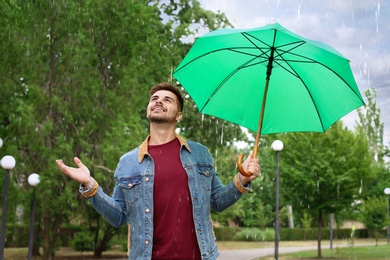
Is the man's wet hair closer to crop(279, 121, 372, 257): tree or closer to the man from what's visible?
the man

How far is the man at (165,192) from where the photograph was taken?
375cm

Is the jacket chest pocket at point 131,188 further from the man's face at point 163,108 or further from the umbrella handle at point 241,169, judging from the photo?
the umbrella handle at point 241,169

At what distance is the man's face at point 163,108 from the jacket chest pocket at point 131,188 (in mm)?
440

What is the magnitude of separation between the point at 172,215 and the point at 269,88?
4.76 feet

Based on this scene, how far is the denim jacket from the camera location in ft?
12.4

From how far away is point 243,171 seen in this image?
395cm

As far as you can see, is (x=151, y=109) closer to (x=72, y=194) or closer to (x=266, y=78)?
(x=266, y=78)

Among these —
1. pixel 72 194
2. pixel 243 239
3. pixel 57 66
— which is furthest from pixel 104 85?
pixel 243 239

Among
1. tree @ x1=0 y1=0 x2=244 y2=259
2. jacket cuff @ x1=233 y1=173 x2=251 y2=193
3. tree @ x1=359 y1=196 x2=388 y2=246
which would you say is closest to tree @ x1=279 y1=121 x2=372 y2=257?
tree @ x1=0 y1=0 x2=244 y2=259

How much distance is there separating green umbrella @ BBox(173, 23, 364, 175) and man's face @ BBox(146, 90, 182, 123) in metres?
0.44

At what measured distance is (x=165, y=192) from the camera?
3834 mm

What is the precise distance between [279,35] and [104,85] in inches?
687

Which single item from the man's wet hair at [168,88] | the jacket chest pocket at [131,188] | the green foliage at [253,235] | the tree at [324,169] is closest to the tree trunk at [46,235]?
the tree at [324,169]

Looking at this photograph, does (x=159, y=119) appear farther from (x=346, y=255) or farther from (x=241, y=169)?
(x=346, y=255)
